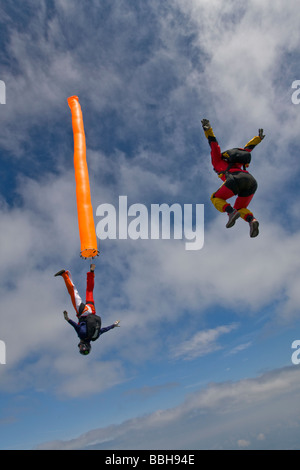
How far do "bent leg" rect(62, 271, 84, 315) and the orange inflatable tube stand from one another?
304 cm

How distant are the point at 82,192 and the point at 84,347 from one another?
5.56 metres

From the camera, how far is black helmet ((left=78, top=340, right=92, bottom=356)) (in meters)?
12.4

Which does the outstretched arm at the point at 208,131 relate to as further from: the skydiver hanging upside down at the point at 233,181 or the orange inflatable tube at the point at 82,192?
the orange inflatable tube at the point at 82,192

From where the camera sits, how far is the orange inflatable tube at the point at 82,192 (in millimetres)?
11461

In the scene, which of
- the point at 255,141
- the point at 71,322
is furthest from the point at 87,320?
the point at 255,141

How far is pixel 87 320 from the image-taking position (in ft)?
41.1

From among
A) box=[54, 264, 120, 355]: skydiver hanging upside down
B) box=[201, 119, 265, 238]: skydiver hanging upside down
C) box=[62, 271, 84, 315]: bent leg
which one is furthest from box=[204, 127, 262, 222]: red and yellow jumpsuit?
box=[62, 271, 84, 315]: bent leg

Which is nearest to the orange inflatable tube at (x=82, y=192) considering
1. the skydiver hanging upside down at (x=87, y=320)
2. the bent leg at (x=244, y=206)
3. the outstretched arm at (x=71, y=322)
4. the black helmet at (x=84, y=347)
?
the skydiver hanging upside down at (x=87, y=320)

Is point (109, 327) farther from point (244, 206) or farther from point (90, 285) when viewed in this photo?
point (244, 206)
